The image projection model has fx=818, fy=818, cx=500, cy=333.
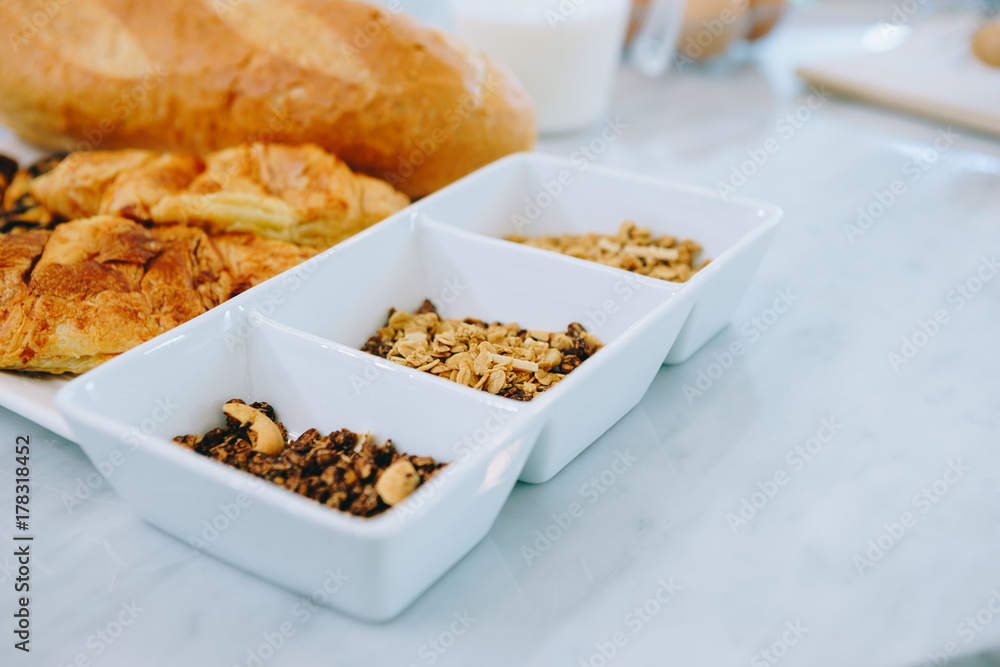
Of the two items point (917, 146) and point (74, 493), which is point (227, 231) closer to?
point (74, 493)

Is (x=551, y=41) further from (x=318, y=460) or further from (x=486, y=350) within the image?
(x=318, y=460)

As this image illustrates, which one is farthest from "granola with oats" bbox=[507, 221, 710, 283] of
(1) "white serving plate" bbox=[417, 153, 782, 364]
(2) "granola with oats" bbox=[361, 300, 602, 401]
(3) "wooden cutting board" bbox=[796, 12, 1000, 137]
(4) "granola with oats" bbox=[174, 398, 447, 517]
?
(3) "wooden cutting board" bbox=[796, 12, 1000, 137]

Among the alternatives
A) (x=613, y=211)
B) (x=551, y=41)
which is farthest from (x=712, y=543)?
(x=551, y=41)

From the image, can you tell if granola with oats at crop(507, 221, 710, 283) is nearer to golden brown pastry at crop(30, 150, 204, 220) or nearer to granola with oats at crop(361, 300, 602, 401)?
granola with oats at crop(361, 300, 602, 401)

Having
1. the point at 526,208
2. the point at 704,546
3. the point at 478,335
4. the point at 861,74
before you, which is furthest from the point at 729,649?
the point at 861,74

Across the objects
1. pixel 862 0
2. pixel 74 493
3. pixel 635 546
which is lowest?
pixel 74 493

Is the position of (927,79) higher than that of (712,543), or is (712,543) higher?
(927,79)
